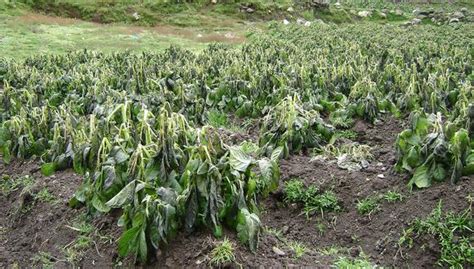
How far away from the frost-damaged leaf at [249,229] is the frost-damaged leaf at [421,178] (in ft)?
5.40

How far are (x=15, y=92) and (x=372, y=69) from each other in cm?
616

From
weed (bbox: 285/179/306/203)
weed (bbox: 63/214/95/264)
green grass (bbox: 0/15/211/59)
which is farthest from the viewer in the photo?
green grass (bbox: 0/15/211/59)

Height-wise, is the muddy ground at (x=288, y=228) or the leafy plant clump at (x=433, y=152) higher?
the leafy plant clump at (x=433, y=152)

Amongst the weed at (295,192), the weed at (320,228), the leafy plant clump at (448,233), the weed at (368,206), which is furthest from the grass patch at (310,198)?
the leafy plant clump at (448,233)

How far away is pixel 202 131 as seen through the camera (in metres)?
3.79

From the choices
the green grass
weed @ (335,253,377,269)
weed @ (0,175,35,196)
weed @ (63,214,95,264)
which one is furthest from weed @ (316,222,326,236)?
the green grass

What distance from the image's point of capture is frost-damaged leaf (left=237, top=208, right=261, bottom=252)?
11.7 feet

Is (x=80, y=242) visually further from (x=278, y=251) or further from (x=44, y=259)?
(x=278, y=251)

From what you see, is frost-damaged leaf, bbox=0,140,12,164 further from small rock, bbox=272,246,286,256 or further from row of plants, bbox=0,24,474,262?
small rock, bbox=272,246,286,256

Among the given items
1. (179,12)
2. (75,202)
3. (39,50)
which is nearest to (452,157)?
(75,202)

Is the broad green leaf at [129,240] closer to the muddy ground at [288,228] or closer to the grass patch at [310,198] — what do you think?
the muddy ground at [288,228]

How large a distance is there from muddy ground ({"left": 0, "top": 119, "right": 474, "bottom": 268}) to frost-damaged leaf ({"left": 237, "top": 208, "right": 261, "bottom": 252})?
0.08m

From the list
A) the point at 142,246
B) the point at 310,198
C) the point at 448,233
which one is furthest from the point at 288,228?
the point at 142,246

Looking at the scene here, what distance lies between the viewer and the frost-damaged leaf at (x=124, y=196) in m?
3.55
